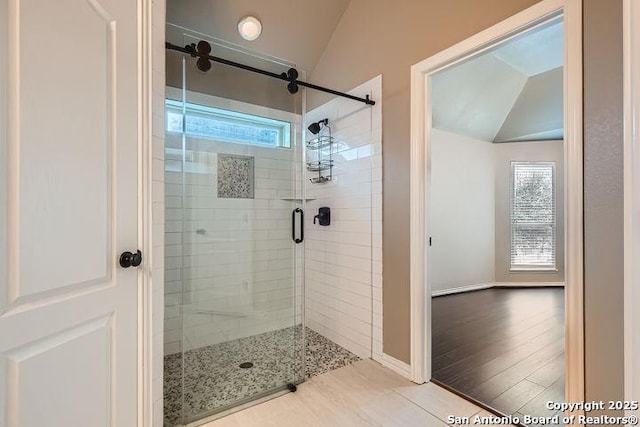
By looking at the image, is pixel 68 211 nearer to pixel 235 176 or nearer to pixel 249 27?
pixel 235 176

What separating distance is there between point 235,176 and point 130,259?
152 centimetres

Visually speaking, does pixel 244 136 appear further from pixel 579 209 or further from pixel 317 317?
pixel 579 209

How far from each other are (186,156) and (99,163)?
4.40 ft

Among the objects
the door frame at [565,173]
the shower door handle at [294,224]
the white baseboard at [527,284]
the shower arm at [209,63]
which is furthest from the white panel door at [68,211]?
the white baseboard at [527,284]

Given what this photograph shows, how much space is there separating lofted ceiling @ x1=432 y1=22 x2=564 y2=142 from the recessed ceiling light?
5.98ft

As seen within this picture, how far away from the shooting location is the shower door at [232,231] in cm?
215

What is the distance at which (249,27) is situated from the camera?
247cm

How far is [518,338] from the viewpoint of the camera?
2.75 meters

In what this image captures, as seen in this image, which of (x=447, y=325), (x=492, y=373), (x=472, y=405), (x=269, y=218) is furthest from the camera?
(x=447, y=325)

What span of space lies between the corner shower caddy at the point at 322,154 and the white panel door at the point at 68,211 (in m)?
1.84

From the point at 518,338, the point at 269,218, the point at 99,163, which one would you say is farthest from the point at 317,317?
the point at 99,163

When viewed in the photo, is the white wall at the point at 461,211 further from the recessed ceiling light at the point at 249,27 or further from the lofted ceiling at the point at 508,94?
the recessed ceiling light at the point at 249,27

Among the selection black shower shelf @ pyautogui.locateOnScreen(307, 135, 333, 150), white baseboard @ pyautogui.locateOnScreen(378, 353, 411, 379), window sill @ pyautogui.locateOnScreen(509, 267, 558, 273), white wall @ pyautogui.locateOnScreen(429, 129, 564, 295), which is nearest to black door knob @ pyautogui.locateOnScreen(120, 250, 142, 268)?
white baseboard @ pyautogui.locateOnScreen(378, 353, 411, 379)

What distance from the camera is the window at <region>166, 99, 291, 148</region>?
84.8 inches
